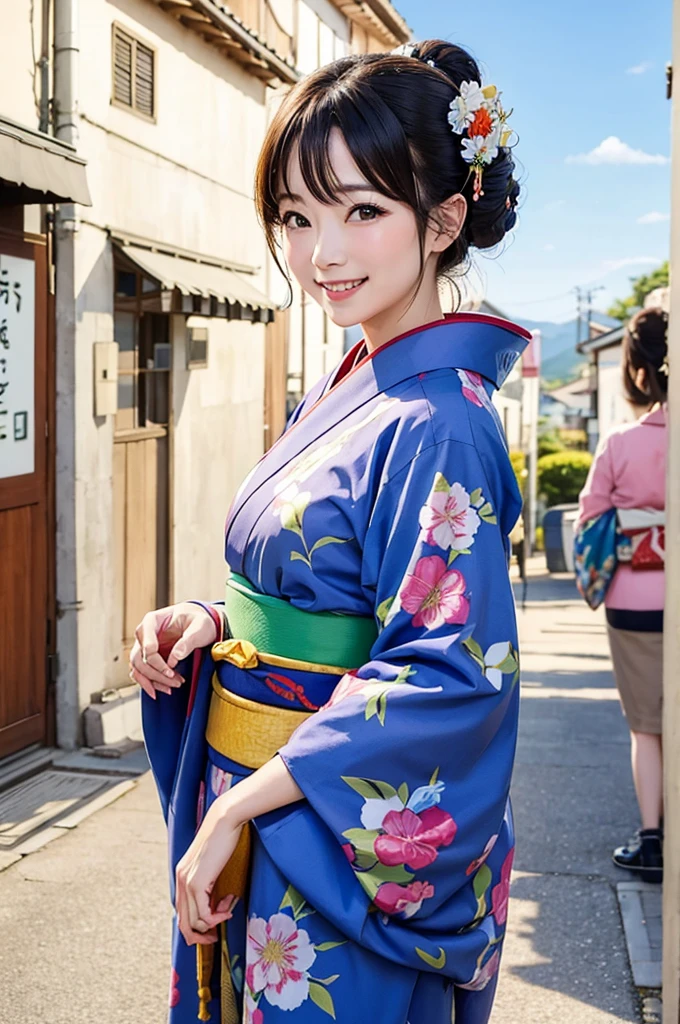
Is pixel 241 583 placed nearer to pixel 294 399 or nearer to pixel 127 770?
pixel 127 770

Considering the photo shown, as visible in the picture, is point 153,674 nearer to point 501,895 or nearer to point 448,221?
point 501,895

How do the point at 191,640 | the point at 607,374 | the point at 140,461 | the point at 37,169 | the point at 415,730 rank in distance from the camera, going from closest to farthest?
the point at 415,730
the point at 191,640
the point at 37,169
the point at 140,461
the point at 607,374

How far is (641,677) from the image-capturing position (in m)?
4.48

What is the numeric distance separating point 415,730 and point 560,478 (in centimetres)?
4091

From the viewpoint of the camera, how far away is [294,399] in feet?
38.2

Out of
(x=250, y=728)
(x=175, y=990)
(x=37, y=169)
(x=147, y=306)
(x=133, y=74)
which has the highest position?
(x=133, y=74)

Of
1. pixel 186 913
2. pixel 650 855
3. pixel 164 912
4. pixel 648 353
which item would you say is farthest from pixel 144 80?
pixel 186 913

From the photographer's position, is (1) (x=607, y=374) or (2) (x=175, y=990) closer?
(2) (x=175, y=990)

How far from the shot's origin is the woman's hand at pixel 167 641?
1.98m

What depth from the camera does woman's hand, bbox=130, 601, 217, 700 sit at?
6.51 ft

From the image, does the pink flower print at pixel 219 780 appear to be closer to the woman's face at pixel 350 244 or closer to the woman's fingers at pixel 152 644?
the woman's fingers at pixel 152 644

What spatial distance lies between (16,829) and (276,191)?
3771 millimetres

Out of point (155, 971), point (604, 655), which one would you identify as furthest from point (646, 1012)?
point (604, 655)

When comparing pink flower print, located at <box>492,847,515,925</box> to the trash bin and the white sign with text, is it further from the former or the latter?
the trash bin
